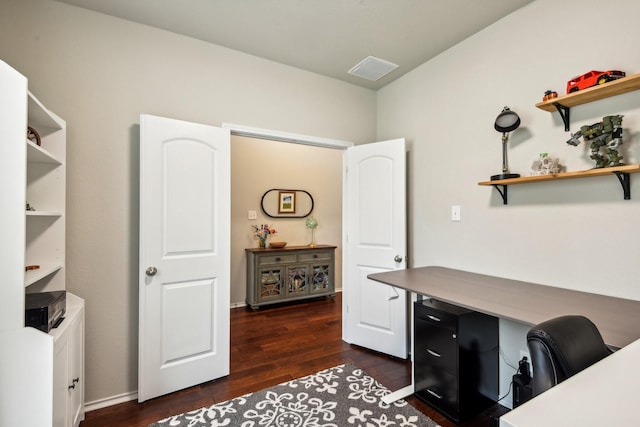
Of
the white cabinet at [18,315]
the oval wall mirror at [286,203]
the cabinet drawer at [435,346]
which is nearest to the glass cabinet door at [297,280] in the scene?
the oval wall mirror at [286,203]

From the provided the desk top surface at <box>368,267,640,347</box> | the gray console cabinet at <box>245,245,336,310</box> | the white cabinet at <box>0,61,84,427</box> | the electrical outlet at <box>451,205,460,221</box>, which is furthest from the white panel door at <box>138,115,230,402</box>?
the electrical outlet at <box>451,205,460,221</box>

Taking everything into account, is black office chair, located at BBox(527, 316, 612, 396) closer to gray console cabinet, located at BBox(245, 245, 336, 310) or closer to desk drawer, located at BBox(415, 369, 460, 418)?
desk drawer, located at BBox(415, 369, 460, 418)

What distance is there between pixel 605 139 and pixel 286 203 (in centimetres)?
377

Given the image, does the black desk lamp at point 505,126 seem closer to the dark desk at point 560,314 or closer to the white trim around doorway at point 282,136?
the dark desk at point 560,314

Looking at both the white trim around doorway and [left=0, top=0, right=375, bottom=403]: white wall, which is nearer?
[left=0, top=0, right=375, bottom=403]: white wall

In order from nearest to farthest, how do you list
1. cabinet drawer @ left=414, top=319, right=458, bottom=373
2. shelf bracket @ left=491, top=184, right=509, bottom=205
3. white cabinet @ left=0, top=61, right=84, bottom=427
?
1. white cabinet @ left=0, top=61, right=84, bottom=427
2. cabinet drawer @ left=414, top=319, right=458, bottom=373
3. shelf bracket @ left=491, top=184, right=509, bottom=205

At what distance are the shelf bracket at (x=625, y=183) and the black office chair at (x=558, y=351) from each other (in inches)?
41.4

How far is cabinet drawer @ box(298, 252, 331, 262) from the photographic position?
14.7 feet

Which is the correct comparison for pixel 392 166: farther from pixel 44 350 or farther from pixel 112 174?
pixel 44 350

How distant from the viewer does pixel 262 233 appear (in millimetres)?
4523

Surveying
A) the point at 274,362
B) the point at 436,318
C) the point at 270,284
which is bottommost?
the point at 274,362

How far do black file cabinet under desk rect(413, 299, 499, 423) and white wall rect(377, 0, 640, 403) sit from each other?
16 cm

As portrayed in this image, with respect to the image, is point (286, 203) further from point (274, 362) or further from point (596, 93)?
point (596, 93)

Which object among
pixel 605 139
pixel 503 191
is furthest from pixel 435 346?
pixel 605 139
